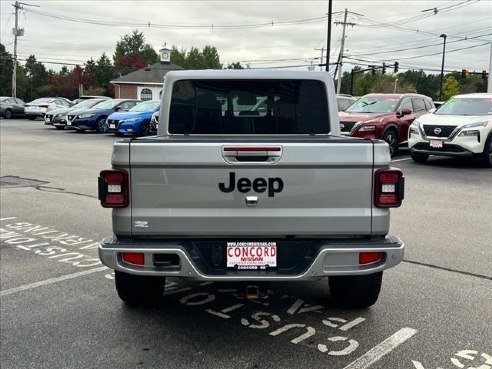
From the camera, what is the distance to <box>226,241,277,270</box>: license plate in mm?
3600

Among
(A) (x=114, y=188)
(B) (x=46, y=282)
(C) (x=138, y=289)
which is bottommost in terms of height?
(B) (x=46, y=282)

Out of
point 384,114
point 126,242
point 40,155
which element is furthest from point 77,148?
point 126,242

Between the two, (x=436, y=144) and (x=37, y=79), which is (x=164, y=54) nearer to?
(x=37, y=79)

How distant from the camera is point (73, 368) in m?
3.44

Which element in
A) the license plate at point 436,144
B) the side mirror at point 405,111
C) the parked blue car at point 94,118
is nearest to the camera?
the license plate at point 436,144

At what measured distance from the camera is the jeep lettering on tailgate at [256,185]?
3527mm

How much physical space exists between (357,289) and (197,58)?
366 ft

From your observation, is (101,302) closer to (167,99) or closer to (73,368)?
(73,368)

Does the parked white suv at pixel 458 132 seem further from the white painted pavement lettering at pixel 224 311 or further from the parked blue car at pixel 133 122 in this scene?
the parked blue car at pixel 133 122

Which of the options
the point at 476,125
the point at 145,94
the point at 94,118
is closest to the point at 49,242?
the point at 476,125

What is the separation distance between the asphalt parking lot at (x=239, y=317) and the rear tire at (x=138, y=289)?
0.09 meters

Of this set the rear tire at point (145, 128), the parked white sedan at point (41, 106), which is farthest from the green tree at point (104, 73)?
the rear tire at point (145, 128)

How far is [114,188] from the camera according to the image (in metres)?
3.57

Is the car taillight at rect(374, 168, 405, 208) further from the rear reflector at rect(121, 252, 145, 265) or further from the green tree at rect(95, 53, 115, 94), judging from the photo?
the green tree at rect(95, 53, 115, 94)
